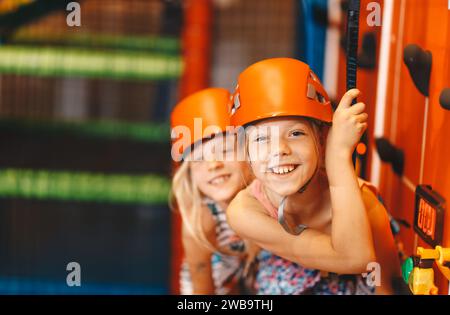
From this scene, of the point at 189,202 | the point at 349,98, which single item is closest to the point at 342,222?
the point at 349,98

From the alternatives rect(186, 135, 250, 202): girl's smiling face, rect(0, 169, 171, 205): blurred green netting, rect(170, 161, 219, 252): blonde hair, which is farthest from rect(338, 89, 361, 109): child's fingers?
rect(0, 169, 171, 205): blurred green netting

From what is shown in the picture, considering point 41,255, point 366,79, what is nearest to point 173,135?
point 366,79

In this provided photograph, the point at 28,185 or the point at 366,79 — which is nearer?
the point at 366,79

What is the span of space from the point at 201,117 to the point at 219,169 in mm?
110

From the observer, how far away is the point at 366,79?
153 centimetres

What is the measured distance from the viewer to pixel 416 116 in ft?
4.37

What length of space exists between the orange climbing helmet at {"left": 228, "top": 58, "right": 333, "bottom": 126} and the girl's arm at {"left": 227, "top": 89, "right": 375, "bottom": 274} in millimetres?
42

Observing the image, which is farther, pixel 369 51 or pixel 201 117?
pixel 369 51

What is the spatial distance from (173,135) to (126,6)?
1.27 meters

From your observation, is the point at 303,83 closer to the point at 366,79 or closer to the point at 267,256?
the point at 267,256

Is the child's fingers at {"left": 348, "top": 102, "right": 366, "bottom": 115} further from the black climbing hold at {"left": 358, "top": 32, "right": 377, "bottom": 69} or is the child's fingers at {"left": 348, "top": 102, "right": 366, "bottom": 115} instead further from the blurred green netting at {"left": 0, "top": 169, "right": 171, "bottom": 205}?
the blurred green netting at {"left": 0, "top": 169, "right": 171, "bottom": 205}

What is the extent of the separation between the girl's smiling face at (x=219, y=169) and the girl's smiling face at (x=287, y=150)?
11cm

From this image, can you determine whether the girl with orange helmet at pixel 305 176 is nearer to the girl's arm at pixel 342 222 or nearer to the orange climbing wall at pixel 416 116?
the girl's arm at pixel 342 222

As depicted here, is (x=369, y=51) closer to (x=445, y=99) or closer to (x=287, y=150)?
(x=445, y=99)
